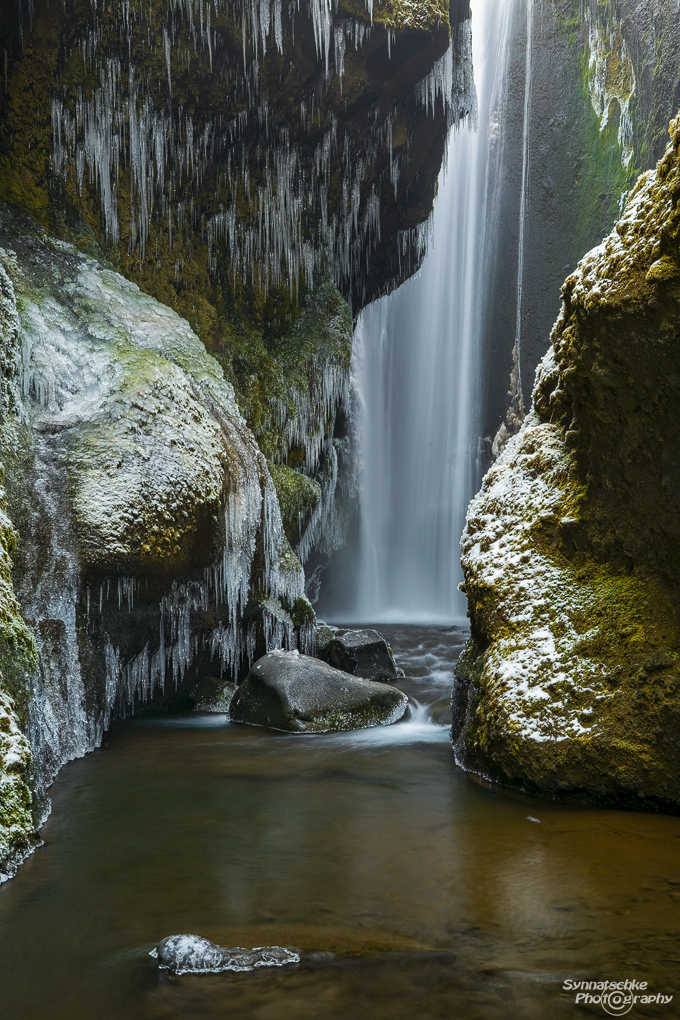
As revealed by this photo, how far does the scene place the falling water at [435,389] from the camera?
69.2 ft

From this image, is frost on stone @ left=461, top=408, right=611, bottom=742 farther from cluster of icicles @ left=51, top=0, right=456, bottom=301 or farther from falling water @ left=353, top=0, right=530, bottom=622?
falling water @ left=353, top=0, right=530, bottom=622

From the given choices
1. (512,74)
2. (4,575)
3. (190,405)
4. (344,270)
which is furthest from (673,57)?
(4,575)

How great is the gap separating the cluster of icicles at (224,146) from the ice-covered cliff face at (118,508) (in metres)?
1.62

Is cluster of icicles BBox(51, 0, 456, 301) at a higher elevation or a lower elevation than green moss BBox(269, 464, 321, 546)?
higher

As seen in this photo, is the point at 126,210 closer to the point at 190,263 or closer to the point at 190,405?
the point at 190,263

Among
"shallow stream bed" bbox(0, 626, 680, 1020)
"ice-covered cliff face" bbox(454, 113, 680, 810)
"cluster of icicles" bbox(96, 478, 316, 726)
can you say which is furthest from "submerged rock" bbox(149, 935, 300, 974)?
"cluster of icicles" bbox(96, 478, 316, 726)

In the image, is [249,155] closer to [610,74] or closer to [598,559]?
[598,559]

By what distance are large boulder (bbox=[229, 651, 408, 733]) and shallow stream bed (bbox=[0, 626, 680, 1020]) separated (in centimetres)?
150

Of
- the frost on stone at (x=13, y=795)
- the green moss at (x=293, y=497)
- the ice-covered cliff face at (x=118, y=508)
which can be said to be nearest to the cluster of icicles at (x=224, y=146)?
the ice-covered cliff face at (x=118, y=508)

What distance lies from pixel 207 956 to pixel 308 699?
4789mm

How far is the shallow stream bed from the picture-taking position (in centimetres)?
247

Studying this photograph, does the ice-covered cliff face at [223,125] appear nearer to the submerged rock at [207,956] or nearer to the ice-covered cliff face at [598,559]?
the ice-covered cliff face at [598,559]

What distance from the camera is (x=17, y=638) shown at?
4312 mm

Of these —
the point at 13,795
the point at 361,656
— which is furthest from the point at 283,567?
the point at 13,795
